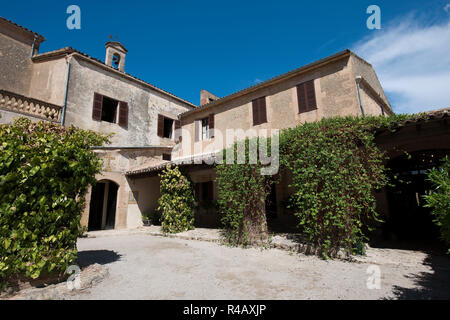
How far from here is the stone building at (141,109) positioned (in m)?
8.88

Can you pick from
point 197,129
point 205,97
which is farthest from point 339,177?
point 205,97

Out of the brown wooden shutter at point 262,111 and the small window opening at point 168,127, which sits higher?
the small window opening at point 168,127

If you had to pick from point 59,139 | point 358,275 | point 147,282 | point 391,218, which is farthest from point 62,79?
point 391,218

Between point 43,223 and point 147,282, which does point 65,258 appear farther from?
point 147,282

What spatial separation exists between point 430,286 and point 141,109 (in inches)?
576

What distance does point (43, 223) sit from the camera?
320 centimetres

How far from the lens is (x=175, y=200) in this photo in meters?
8.69

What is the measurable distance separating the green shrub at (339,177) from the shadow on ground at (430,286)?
3.72 feet

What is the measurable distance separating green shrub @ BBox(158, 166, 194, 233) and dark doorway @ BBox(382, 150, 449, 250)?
6778mm

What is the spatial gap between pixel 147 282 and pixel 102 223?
867cm

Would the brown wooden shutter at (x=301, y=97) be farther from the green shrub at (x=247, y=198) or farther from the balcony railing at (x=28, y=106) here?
the balcony railing at (x=28, y=106)

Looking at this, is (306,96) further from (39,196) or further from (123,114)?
(123,114)

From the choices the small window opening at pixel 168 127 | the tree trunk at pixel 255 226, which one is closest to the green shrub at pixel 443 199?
the tree trunk at pixel 255 226

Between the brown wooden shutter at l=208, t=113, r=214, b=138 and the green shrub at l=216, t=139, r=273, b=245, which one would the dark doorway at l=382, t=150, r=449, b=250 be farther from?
the brown wooden shutter at l=208, t=113, r=214, b=138
